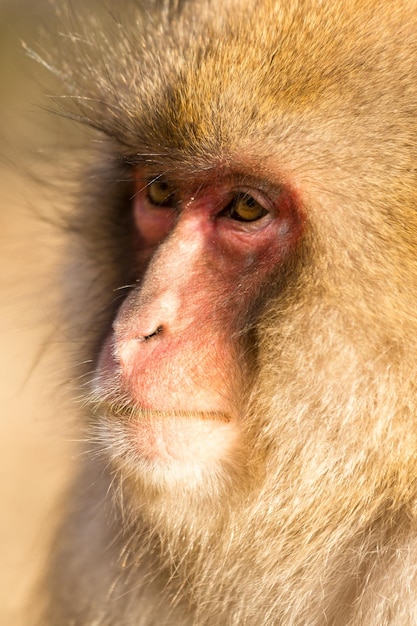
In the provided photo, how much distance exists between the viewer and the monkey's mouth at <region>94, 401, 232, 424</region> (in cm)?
203

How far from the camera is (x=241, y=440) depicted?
2051 mm

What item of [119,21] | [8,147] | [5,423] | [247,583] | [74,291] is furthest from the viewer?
[5,423]

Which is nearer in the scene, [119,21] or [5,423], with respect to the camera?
[119,21]

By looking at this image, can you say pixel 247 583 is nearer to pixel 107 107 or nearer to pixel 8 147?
pixel 107 107

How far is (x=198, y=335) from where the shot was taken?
6.60ft

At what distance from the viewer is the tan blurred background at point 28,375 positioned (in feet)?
10.1

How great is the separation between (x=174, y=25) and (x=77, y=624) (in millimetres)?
1814

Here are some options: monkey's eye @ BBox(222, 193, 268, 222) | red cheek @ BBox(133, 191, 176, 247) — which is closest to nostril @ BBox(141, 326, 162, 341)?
monkey's eye @ BBox(222, 193, 268, 222)

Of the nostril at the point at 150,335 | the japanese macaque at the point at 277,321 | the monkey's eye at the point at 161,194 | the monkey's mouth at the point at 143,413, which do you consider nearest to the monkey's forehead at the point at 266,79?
the japanese macaque at the point at 277,321

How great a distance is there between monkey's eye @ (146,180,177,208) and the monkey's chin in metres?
0.55

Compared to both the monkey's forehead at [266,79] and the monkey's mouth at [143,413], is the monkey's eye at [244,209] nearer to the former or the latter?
the monkey's forehead at [266,79]

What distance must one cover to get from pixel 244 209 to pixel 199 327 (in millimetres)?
294

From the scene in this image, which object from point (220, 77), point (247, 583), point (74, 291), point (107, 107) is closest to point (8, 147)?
point (74, 291)

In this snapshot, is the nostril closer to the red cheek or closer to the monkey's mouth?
the monkey's mouth
